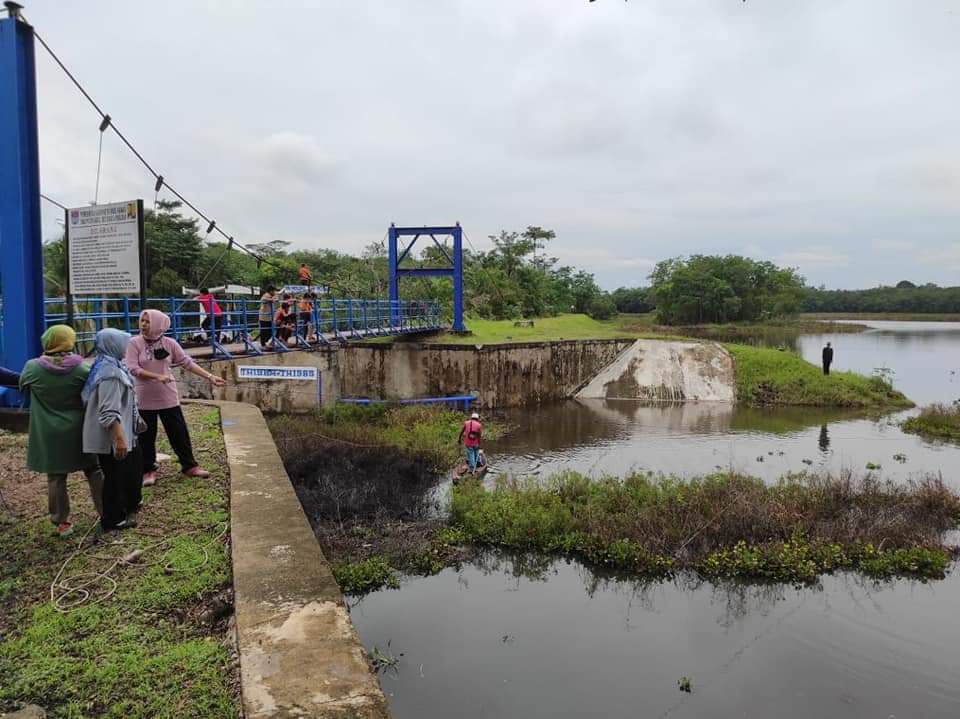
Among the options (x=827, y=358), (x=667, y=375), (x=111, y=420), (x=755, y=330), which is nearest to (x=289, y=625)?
(x=111, y=420)

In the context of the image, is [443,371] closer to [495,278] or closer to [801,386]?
[801,386]

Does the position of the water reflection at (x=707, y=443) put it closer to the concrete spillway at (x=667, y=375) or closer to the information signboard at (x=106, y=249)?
the concrete spillway at (x=667, y=375)

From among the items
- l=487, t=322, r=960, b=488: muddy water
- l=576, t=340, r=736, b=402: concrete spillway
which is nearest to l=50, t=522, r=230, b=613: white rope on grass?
l=487, t=322, r=960, b=488: muddy water

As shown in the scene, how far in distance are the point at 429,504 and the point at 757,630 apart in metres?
5.11

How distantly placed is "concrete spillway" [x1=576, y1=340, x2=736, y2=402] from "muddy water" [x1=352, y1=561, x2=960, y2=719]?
16543 mm

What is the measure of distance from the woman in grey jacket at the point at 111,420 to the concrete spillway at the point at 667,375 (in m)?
21.0

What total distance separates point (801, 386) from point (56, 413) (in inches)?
975

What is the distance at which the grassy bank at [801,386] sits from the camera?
23016mm

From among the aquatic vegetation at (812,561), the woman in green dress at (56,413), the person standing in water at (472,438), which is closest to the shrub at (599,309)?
the person standing in water at (472,438)

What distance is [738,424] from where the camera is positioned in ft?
64.6

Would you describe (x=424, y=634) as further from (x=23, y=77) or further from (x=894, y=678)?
(x=23, y=77)

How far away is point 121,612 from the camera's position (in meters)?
3.36

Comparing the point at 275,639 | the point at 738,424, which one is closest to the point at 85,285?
the point at 275,639

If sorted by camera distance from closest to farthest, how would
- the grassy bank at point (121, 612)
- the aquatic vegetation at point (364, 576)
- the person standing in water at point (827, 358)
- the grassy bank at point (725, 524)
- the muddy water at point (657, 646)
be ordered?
1. the grassy bank at point (121, 612)
2. the muddy water at point (657, 646)
3. the aquatic vegetation at point (364, 576)
4. the grassy bank at point (725, 524)
5. the person standing in water at point (827, 358)
